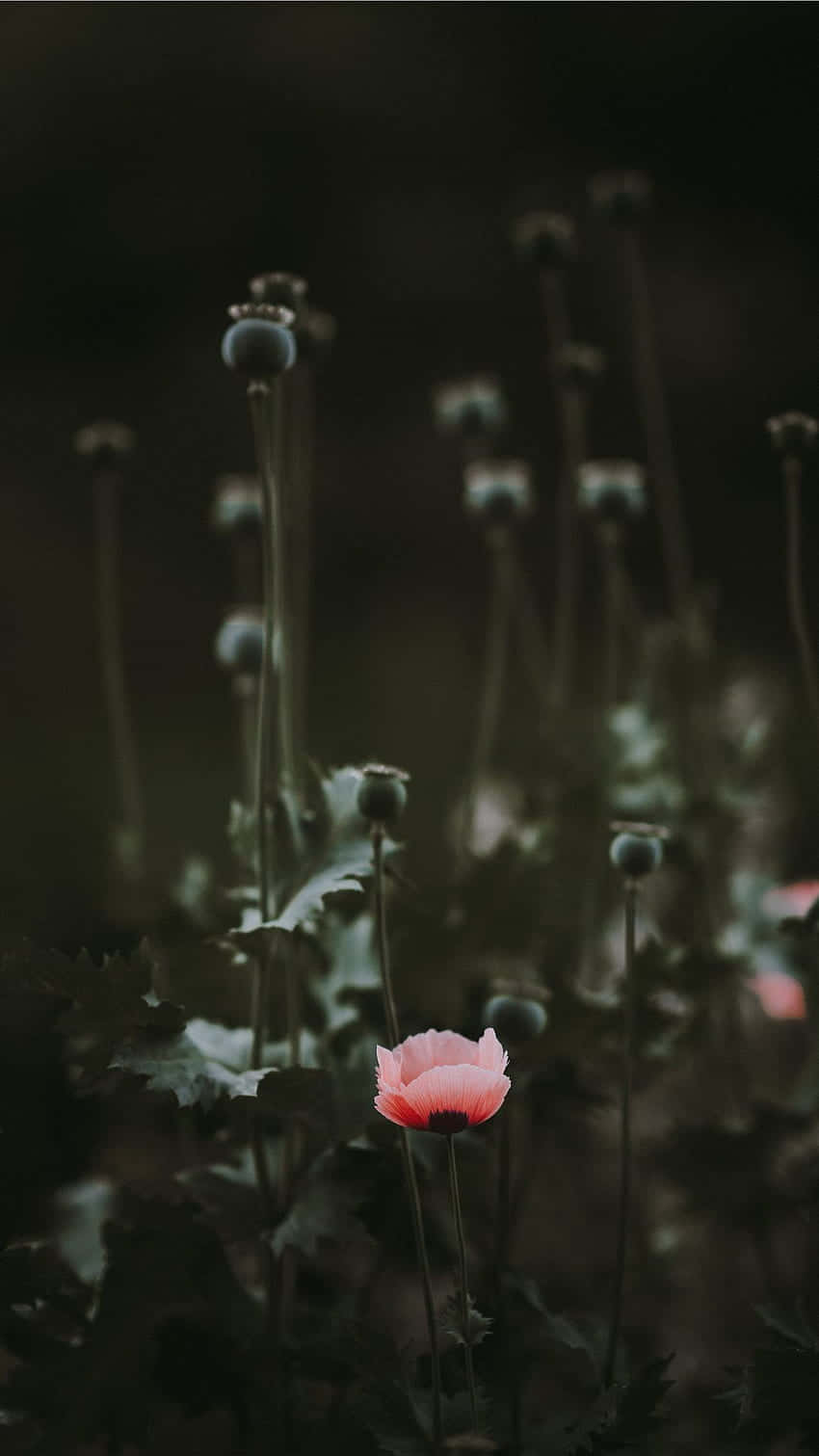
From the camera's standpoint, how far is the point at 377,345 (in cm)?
187

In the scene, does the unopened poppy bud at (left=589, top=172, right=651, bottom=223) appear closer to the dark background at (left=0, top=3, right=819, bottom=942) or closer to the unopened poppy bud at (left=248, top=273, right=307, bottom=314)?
the unopened poppy bud at (left=248, top=273, right=307, bottom=314)

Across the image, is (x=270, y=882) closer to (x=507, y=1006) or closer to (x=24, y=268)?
(x=507, y=1006)

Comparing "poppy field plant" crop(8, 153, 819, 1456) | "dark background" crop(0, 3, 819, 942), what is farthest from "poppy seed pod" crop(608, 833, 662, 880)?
"dark background" crop(0, 3, 819, 942)

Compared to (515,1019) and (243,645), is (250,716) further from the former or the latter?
(515,1019)

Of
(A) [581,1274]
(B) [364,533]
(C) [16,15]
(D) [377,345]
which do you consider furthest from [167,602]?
(A) [581,1274]

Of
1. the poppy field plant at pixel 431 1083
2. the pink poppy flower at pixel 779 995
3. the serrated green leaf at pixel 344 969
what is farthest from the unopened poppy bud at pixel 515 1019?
the pink poppy flower at pixel 779 995

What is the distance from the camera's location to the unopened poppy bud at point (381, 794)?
0.46m

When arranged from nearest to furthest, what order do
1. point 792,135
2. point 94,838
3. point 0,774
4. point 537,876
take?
1. point 537,876
2. point 792,135
3. point 94,838
4. point 0,774

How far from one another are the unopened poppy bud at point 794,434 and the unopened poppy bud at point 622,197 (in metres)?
0.22

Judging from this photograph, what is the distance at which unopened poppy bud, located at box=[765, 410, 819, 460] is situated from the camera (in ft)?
1.77

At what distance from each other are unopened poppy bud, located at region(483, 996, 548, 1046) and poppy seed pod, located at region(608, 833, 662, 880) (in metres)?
0.06

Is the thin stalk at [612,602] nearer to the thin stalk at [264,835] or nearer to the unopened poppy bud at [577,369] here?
the unopened poppy bud at [577,369]

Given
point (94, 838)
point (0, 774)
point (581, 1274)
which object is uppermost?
point (0, 774)

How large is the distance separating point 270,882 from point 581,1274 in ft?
1.15
